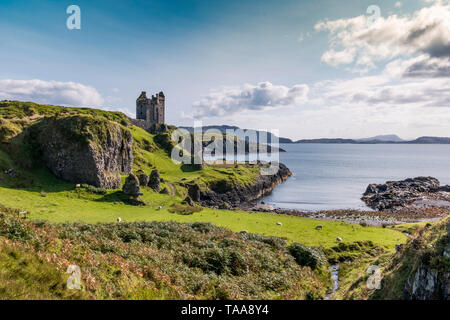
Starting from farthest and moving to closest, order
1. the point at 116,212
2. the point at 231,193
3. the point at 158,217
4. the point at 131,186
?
the point at 231,193
the point at 131,186
the point at 116,212
the point at 158,217

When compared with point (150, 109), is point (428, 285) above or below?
below

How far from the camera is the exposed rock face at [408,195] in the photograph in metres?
89.9

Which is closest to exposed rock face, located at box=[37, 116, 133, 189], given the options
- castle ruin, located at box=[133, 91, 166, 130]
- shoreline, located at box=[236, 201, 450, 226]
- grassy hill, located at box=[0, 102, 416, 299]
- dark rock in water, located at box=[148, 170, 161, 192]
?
grassy hill, located at box=[0, 102, 416, 299]

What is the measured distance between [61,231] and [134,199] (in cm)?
3532

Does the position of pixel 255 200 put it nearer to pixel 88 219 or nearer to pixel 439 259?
pixel 88 219

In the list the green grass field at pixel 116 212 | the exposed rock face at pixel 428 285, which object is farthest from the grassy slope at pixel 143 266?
the green grass field at pixel 116 212

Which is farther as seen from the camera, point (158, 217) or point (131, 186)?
point (131, 186)

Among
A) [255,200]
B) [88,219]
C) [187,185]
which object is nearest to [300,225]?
[88,219]

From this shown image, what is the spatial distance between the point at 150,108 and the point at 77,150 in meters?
126

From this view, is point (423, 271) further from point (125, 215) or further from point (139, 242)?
point (125, 215)

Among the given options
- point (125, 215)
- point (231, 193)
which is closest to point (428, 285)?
point (125, 215)

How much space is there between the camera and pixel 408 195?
100375 millimetres
